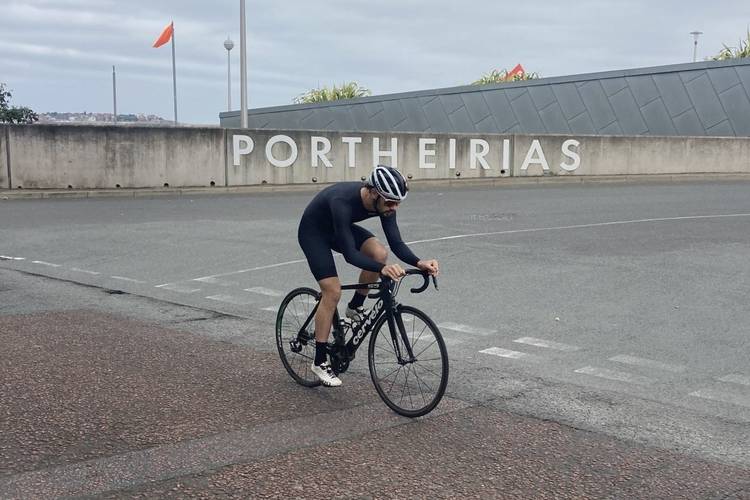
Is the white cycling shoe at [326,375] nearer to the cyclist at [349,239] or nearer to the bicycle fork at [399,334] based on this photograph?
the cyclist at [349,239]

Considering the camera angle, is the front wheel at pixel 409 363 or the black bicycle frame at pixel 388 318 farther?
the black bicycle frame at pixel 388 318

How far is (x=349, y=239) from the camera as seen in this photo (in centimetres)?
561

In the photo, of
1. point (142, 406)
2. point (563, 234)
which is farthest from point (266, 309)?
point (563, 234)

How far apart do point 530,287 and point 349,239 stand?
4596 mm

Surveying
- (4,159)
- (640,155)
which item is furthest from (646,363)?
(640,155)

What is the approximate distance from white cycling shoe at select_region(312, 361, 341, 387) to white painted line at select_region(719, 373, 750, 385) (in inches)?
114

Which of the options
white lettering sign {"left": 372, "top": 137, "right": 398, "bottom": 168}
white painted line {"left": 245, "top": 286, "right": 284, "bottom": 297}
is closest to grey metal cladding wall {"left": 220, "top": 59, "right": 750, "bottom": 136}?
white lettering sign {"left": 372, "top": 137, "right": 398, "bottom": 168}

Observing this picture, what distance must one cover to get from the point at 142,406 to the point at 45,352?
5.87 ft

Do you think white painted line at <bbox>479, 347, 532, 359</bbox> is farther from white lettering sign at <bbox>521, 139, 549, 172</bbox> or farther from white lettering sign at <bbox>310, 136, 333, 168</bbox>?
white lettering sign at <bbox>521, 139, 549, 172</bbox>

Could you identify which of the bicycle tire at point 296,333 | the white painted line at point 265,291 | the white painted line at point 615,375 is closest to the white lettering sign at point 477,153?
the white painted line at point 265,291

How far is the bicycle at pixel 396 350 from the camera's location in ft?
17.6

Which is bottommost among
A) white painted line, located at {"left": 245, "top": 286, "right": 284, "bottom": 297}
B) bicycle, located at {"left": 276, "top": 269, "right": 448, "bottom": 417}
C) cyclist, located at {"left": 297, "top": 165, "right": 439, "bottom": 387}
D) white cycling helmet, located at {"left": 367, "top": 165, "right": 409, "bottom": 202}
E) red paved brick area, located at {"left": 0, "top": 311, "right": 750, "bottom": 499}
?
Answer: red paved brick area, located at {"left": 0, "top": 311, "right": 750, "bottom": 499}

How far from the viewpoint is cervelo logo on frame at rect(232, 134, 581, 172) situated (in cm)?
2361

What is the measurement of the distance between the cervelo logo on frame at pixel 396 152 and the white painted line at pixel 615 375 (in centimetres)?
1780
